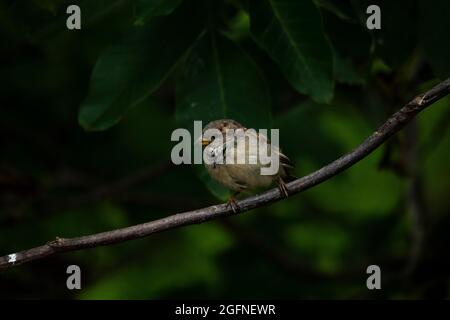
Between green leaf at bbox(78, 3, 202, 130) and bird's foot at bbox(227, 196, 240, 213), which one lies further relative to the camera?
green leaf at bbox(78, 3, 202, 130)

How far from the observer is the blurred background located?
16.2ft

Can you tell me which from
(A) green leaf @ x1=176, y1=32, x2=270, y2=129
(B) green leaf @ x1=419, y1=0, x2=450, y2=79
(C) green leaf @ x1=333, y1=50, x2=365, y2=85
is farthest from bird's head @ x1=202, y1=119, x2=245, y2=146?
(C) green leaf @ x1=333, y1=50, x2=365, y2=85

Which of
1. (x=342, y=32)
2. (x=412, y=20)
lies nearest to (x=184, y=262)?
(x=342, y=32)

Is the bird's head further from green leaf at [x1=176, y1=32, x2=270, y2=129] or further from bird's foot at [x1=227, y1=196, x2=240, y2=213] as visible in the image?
bird's foot at [x1=227, y1=196, x2=240, y2=213]

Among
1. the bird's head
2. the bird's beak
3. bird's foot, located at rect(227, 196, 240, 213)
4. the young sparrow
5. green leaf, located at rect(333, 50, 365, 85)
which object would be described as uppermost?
green leaf, located at rect(333, 50, 365, 85)

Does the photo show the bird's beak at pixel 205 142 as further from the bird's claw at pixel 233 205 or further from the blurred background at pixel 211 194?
the blurred background at pixel 211 194

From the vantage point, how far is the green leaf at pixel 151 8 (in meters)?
2.99

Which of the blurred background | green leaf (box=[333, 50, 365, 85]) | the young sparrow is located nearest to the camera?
the young sparrow

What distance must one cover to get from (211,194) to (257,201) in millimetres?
2822

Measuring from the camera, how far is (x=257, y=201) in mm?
2727

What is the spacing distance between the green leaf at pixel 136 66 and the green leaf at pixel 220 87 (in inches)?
3.1

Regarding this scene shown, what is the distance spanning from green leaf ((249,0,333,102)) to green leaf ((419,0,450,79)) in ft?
1.64

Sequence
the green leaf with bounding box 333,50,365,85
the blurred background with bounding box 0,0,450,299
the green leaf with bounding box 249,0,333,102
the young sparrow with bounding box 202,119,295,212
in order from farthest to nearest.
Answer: the blurred background with bounding box 0,0,450,299
the green leaf with bounding box 333,50,365,85
the green leaf with bounding box 249,0,333,102
the young sparrow with bounding box 202,119,295,212

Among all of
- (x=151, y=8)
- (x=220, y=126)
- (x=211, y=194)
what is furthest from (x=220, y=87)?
(x=211, y=194)
